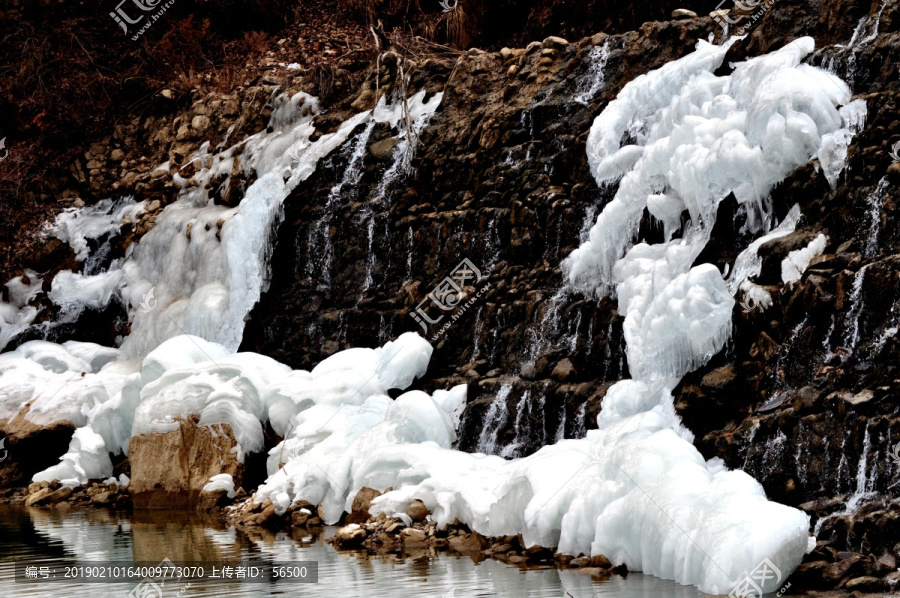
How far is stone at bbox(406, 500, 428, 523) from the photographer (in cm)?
877

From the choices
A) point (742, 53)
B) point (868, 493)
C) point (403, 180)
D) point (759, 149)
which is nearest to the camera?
point (868, 493)

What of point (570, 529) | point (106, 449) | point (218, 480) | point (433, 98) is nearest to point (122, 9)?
point (433, 98)

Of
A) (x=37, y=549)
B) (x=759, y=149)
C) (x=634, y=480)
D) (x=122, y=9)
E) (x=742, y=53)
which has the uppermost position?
(x=122, y=9)

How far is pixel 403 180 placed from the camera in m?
13.9

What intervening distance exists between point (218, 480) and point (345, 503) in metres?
2.04

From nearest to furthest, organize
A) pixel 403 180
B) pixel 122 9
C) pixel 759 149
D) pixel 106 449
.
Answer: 1. pixel 759 149
2. pixel 106 449
3. pixel 403 180
4. pixel 122 9

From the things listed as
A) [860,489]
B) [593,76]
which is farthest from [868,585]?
[593,76]

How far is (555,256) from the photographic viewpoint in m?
11.5

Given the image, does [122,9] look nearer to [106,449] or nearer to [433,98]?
[433,98]

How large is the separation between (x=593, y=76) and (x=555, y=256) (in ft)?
8.50
